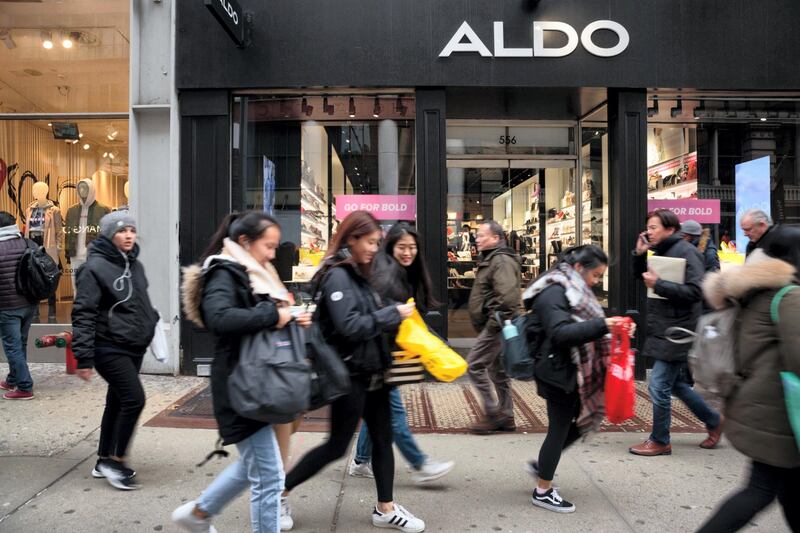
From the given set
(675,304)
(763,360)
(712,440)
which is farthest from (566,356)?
(712,440)

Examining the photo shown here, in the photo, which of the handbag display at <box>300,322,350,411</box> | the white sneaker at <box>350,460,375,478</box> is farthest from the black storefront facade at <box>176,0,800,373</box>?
the handbag display at <box>300,322,350,411</box>

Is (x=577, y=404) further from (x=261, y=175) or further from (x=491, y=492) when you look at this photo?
(x=261, y=175)

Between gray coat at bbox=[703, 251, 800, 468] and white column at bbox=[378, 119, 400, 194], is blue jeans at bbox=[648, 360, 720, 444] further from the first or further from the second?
white column at bbox=[378, 119, 400, 194]

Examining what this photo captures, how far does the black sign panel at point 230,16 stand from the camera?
5996mm

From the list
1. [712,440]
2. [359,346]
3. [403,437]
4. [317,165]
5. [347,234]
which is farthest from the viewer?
[317,165]

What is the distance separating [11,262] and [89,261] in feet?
8.87

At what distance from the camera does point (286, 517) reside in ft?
11.3

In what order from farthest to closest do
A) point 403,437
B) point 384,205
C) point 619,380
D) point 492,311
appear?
point 384,205 < point 492,311 < point 403,437 < point 619,380

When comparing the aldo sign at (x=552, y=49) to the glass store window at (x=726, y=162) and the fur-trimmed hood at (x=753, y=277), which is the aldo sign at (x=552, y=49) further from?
the fur-trimmed hood at (x=753, y=277)

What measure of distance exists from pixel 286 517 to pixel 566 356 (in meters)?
1.87

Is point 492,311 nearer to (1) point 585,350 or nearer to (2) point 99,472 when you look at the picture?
(1) point 585,350

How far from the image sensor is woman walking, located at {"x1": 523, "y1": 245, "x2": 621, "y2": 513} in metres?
3.44

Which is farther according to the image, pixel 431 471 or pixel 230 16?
pixel 230 16

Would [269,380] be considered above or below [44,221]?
below
